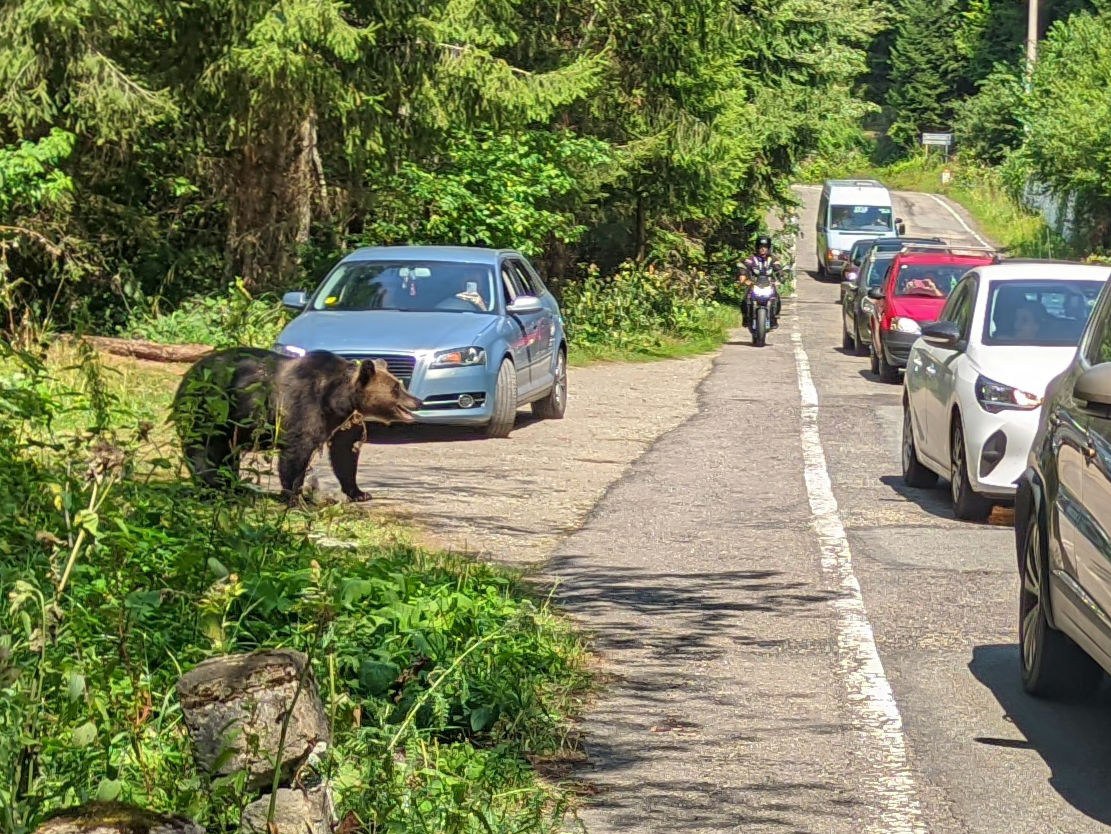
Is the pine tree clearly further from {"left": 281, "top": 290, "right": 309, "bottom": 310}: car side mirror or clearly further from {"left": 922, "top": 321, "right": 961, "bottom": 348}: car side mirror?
{"left": 922, "top": 321, "right": 961, "bottom": 348}: car side mirror

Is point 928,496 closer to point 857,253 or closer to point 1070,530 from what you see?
point 1070,530

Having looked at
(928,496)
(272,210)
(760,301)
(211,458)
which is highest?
(272,210)

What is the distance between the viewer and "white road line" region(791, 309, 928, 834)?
5863mm

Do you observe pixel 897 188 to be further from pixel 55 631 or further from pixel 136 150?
pixel 55 631

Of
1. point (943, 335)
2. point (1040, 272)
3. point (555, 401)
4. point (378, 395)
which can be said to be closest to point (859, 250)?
point (555, 401)

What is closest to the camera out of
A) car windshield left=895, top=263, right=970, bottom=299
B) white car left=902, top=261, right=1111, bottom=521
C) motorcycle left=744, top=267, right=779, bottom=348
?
white car left=902, top=261, right=1111, bottom=521

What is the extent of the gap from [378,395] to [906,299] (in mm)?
15233

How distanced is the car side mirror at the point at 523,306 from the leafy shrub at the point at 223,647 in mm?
7725

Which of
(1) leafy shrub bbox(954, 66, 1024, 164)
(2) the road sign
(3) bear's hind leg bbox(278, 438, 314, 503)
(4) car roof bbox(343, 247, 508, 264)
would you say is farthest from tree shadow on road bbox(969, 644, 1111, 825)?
(2) the road sign

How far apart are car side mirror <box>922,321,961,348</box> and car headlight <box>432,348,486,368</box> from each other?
15.0 ft

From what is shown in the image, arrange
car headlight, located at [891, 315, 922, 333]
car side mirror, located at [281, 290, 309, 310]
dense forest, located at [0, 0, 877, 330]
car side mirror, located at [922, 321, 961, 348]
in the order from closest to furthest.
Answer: car side mirror, located at [922, 321, 961, 348] → car side mirror, located at [281, 290, 309, 310] → dense forest, located at [0, 0, 877, 330] → car headlight, located at [891, 315, 922, 333]

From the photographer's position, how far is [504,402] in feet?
54.3

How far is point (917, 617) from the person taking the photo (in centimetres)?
900

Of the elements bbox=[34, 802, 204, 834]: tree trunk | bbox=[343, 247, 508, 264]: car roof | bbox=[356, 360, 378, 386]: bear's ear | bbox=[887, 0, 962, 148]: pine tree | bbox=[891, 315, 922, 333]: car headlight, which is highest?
bbox=[887, 0, 962, 148]: pine tree
